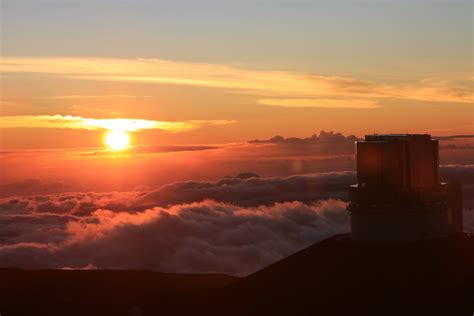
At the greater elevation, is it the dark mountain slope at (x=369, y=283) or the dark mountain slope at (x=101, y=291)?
the dark mountain slope at (x=369, y=283)

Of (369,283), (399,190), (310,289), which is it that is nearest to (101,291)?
(310,289)

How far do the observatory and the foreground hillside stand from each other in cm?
105

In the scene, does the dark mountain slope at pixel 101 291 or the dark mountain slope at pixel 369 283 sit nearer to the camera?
the dark mountain slope at pixel 369 283

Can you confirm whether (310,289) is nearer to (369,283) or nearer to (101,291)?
(369,283)

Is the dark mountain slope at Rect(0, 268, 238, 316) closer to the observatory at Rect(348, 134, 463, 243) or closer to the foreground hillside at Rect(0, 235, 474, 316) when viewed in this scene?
the foreground hillside at Rect(0, 235, 474, 316)

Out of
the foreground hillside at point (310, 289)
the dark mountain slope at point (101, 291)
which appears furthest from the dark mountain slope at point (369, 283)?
the dark mountain slope at point (101, 291)

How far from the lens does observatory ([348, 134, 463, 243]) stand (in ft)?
174

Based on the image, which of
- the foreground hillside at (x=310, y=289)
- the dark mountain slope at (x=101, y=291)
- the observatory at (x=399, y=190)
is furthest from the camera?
the dark mountain slope at (x=101, y=291)

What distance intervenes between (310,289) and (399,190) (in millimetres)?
8593

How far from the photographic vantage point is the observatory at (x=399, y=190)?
53094 mm

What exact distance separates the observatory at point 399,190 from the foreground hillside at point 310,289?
1048 millimetres

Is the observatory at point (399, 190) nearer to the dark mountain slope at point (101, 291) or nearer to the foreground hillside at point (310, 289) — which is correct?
the foreground hillside at point (310, 289)

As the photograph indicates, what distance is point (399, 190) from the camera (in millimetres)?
52875

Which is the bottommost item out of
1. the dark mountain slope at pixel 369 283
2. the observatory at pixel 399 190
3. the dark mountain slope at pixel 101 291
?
the dark mountain slope at pixel 101 291
